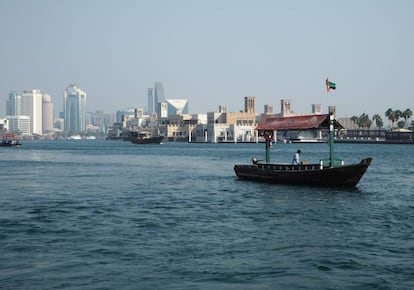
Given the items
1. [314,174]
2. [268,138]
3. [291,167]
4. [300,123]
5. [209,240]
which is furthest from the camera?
[268,138]

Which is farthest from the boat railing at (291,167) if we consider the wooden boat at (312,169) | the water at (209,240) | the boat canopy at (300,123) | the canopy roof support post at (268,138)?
the canopy roof support post at (268,138)

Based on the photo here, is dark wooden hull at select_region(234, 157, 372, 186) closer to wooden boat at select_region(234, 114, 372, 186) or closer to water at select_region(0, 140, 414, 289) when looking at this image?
wooden boat at select_region(234, 114, 372, 186)

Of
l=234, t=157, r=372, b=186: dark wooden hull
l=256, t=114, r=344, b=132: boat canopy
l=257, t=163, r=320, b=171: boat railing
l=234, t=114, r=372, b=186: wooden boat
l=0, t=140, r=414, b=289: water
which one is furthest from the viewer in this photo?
l=256, t=114, r=344, b=132: boat canopy

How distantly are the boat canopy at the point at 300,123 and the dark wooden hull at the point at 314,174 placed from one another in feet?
11.5

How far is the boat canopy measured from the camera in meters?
46.7

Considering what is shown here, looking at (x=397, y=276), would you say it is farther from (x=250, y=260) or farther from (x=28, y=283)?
(x=28, y=283)

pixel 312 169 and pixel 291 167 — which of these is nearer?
pixel 312 169

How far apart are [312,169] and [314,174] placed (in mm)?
519

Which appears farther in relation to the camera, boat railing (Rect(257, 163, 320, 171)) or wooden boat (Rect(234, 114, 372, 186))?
boat railing (Rect(257, 163, 320, 171))

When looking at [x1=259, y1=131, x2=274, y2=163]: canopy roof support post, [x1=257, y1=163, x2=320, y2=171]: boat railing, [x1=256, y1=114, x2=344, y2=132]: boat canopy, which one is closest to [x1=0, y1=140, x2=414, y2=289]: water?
[x1=257, y1=163, x2=320, y2=171]: boat railing

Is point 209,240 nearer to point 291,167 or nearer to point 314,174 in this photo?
point 314,174

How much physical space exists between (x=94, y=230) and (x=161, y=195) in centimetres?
1617

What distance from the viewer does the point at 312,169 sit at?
45.2 meters

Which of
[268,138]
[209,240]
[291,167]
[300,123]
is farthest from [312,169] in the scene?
[209,240]
